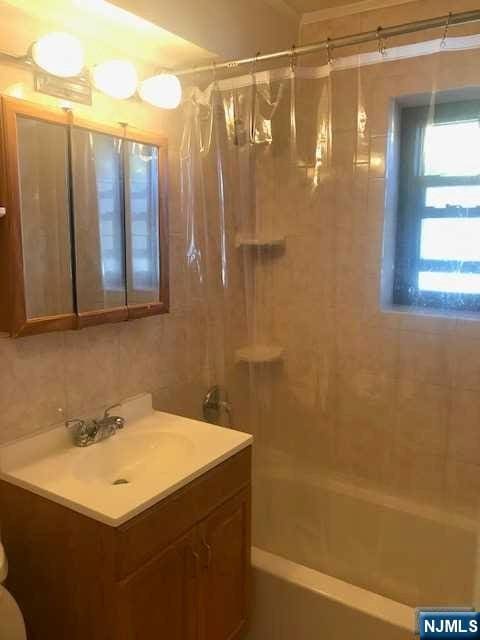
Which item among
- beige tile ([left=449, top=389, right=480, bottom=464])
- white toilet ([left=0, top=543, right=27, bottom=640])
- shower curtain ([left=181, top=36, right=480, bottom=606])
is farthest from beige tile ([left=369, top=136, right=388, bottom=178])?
white toilet ([left=0, top=543, right=27, bottom=640])

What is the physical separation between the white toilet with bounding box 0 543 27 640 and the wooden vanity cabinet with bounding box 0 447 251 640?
0.15 m

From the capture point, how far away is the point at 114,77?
5.32 feet

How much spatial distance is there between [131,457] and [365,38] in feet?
5.18

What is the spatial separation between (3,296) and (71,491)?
0.58 metres

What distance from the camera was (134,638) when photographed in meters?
1.33

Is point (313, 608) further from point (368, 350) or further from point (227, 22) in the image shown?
point (227, 22)

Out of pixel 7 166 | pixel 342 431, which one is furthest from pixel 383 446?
pixel 7 166

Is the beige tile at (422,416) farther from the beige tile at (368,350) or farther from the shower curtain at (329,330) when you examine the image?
the beige tile at (368,350)

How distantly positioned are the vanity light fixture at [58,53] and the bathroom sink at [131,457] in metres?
1.18

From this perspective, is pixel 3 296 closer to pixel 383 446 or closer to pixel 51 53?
pixel 51 53

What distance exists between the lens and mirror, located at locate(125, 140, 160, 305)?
1779 millimetres

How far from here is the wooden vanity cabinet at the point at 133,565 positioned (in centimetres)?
130

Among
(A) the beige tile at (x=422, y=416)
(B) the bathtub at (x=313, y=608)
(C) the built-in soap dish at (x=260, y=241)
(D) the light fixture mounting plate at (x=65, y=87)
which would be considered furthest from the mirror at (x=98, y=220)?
(A) the beige tile at (x=422, y=416)

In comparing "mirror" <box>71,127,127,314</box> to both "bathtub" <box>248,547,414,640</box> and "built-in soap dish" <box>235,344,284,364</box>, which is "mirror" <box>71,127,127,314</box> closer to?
"built-in soap dish" <box>235,344,284,364</box>
